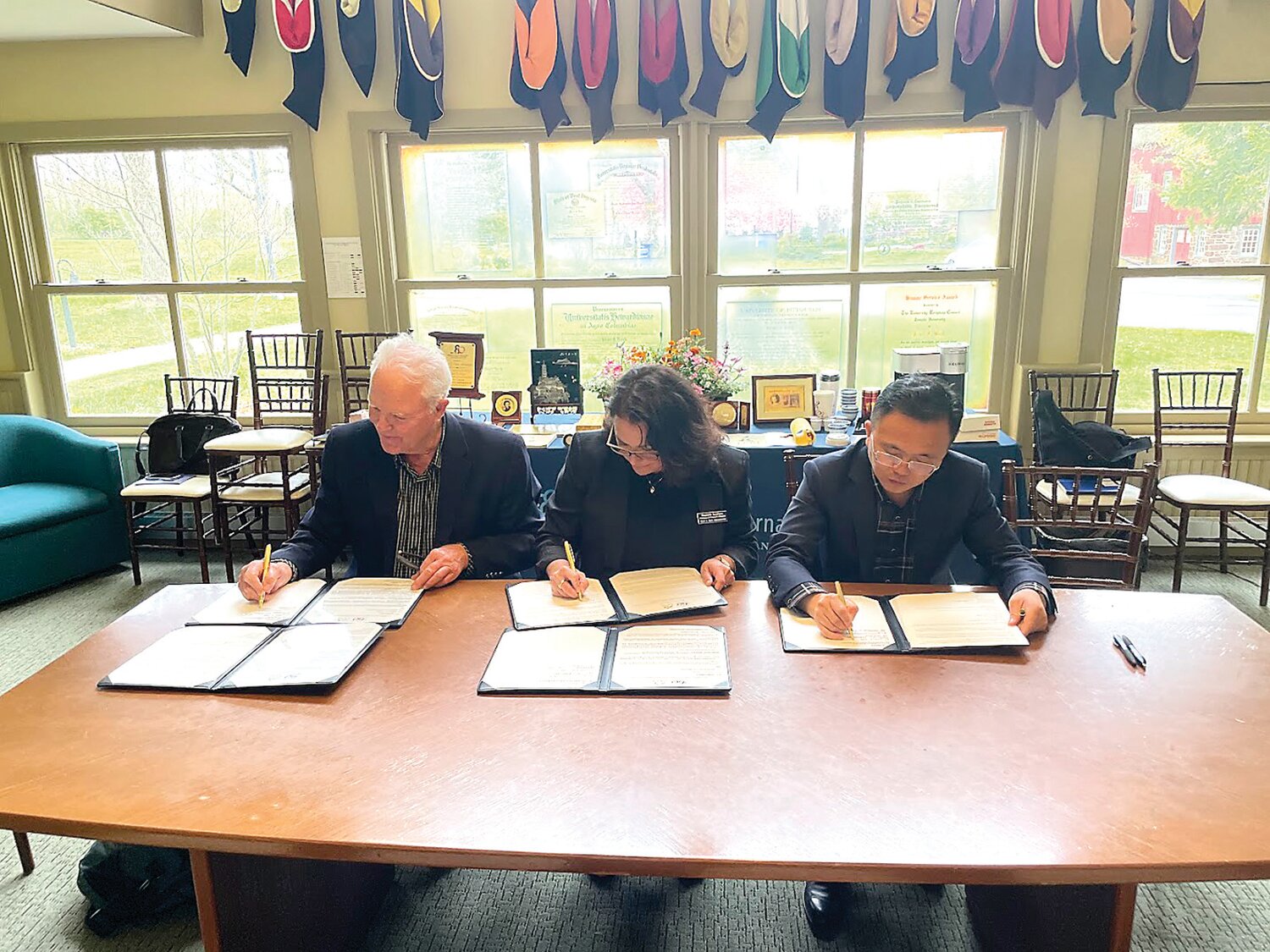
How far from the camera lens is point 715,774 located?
3.61ft

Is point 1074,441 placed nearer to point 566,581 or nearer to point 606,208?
point 606,208

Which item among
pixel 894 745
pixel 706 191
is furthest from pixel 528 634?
pixel 706 191

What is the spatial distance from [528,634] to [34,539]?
10.1ft

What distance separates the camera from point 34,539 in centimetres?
348

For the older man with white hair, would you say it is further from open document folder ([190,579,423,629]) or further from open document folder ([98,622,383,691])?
open document folder ([98,622,383,691])

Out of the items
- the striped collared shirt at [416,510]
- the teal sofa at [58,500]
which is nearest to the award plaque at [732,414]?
the striped collared shirt at [416,510]

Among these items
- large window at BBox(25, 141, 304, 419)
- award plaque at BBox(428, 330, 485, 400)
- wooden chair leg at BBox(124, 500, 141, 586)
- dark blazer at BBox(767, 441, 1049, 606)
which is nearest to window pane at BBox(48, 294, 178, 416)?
large window at BBox(25, 141, 304, 419)

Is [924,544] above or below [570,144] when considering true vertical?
below

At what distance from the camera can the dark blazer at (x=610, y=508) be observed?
1955 mm

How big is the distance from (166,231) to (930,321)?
3.87 m

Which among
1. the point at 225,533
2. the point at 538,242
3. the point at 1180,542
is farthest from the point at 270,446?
the point at 1180,542

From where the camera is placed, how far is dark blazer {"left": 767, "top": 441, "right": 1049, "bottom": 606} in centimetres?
181

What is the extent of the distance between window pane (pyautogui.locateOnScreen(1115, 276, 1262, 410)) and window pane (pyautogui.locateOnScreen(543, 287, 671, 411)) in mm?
2196

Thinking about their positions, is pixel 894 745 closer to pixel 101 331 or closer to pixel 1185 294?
pixel 1185 294
